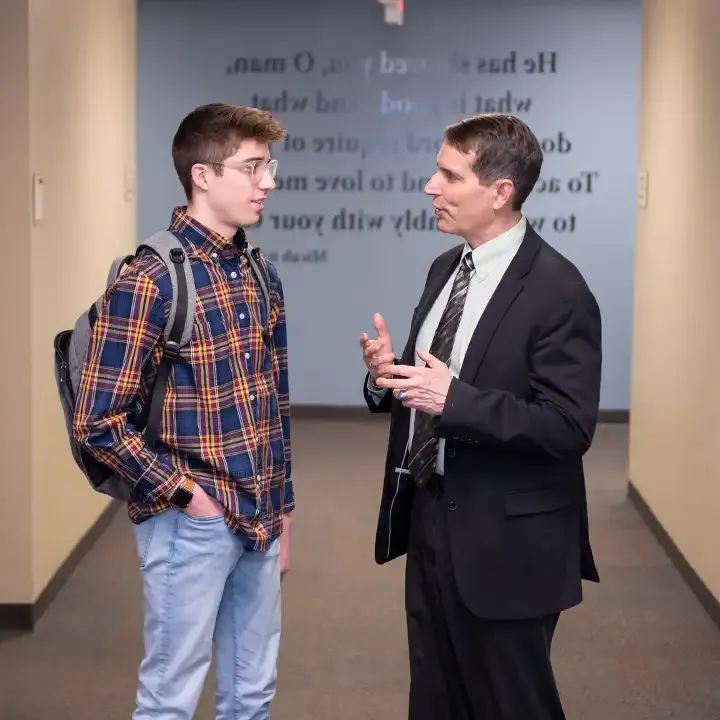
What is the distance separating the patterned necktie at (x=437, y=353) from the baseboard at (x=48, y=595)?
2398 mm

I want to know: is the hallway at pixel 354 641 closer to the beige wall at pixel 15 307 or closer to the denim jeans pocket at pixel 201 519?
the beige wall at pixel 15 307

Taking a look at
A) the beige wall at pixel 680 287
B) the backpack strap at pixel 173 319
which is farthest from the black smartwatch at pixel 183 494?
the beige wall at pixel 680 287

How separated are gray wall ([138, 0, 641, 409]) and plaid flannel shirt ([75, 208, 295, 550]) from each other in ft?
20.9

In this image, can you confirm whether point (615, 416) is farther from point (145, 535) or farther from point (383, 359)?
point (145, 535)

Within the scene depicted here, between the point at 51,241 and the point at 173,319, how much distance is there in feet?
7.92

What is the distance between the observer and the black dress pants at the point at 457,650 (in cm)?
276

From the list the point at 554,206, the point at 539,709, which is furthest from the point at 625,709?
the point at 554,206

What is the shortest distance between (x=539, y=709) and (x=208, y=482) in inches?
32.6

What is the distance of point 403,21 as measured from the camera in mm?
9117

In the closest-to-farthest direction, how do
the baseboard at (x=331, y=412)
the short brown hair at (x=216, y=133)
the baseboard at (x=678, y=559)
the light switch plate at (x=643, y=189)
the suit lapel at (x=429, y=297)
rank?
1. the short brown hair at (x=216, y=133)
2. the suit lapel at (x=429, y=297)
3. the baseboard at (x=678, y=559)
4. the light switch plate at (x=643, y=189)
5. the baseboard at (x=331, y=412)

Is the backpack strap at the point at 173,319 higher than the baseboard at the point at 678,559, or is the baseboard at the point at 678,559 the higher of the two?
the backpack strap at the point at 173,319

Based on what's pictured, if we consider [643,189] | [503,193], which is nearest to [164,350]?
[503,193]

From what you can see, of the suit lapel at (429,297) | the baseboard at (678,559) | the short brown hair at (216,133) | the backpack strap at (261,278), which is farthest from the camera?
the baseboard at (678,559)

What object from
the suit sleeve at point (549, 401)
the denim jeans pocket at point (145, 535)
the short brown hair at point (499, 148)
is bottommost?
the denim jeans pocket at point (145, 535)
